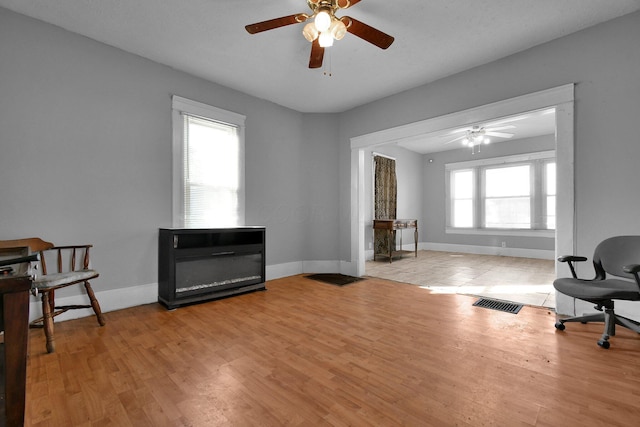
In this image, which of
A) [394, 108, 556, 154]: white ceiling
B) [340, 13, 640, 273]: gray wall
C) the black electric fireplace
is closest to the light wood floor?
the black electric fireplace

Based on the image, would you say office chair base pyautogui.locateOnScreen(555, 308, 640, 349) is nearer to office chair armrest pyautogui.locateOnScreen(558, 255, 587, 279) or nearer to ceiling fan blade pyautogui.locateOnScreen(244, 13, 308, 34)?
office chair armrest pyautogui.locateOnScreen(558, 255, 587, 279)

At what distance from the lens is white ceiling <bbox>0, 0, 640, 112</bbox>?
8.05ft

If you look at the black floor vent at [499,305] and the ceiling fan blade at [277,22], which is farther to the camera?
the black floor vent at [499,305]

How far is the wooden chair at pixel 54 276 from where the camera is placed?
2.12 m

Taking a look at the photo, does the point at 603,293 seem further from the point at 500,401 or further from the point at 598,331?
the point at 500,401

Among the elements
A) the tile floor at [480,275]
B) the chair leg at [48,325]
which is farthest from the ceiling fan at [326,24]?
the tile floor at [480,275]

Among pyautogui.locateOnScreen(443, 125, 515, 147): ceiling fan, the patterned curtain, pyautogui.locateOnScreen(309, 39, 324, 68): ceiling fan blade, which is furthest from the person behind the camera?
the patterned curtain

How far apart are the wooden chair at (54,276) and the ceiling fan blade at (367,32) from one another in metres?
3.03

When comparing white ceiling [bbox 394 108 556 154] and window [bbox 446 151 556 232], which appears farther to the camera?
window [bbox 446 151 556 232]

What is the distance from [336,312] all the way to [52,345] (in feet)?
7.72

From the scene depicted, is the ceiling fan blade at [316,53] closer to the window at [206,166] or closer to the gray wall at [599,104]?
the window at [206,166]

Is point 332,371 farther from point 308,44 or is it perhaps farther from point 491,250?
point 491,250

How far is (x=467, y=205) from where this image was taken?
7531 mm

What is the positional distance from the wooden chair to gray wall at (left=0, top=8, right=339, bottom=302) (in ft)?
0.47
